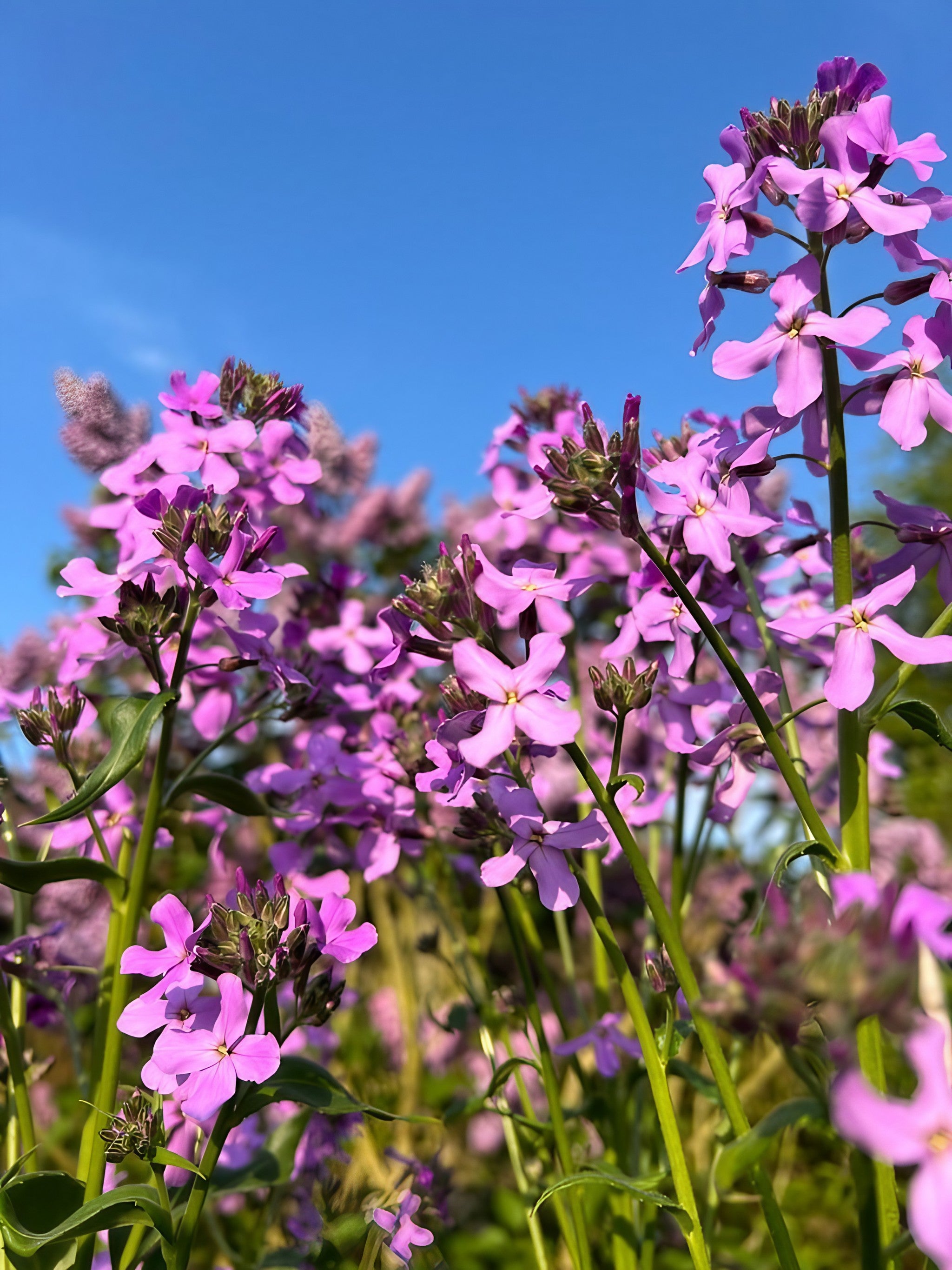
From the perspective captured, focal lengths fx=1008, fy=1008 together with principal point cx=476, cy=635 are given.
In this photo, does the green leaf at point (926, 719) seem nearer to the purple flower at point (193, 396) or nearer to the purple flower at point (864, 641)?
the purple flower at point (864, 641)

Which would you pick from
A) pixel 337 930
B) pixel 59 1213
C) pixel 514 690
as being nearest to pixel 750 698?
pixel 514 690

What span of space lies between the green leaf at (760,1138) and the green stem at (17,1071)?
35.1 inches

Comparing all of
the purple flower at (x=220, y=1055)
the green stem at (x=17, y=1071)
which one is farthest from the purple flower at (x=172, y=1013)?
the green stem at (x=17, y=1071)

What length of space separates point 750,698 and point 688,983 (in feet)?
1.00

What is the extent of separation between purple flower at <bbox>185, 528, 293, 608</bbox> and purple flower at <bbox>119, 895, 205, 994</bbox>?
0.36 m

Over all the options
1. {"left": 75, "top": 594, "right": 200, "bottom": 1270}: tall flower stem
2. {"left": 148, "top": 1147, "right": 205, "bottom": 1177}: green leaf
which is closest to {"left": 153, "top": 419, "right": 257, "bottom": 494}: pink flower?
{"left": 75, "top": 594, "right": 200, "bottom": 1270}: tall flower stem

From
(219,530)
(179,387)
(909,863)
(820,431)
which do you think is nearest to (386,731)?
(219,530)

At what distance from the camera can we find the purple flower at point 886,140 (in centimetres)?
115

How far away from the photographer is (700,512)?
118 centimetres

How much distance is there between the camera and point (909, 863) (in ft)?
13.0

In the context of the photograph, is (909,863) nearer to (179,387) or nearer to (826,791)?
(826,791)

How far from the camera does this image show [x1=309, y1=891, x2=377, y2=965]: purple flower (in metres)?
1.14

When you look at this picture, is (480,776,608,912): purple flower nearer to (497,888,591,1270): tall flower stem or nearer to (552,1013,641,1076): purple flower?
(497,888,591,1270): tall flower stem

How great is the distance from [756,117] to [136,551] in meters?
0.97
